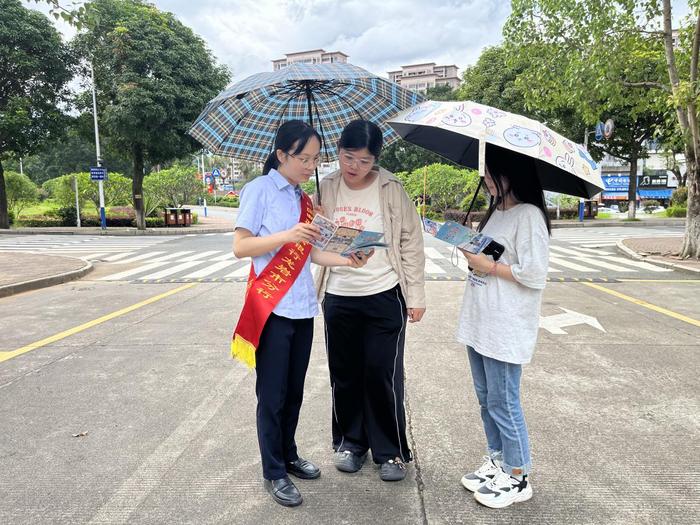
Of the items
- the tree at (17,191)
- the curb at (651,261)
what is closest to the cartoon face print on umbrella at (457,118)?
the curb at (651,261)

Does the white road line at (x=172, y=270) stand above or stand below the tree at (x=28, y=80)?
below

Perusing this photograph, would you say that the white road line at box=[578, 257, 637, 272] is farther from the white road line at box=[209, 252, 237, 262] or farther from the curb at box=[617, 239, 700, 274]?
the white road line at box=[209, 252, 237, 262]

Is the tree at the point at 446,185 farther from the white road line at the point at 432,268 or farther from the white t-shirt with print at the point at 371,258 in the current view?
Result: the white t-shirt with print at the point at 371,258

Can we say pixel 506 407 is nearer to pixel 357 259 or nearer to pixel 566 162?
pixel 357 259

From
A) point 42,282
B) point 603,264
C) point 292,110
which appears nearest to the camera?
point 292,110

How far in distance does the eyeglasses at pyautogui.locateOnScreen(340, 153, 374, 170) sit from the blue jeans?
1.00 meters

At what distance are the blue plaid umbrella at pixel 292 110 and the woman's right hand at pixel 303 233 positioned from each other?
0.96 meters

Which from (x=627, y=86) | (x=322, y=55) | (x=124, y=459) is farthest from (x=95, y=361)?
(x=322, y=55)

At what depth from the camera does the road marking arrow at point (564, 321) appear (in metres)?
5.68

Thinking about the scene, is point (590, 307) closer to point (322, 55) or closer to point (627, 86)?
point (627, 86)

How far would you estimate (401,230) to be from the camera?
2.56 metres

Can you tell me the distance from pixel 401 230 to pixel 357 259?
304 millimetres

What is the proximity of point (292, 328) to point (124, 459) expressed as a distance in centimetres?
134

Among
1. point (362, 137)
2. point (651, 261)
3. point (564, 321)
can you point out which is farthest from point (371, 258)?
point (651, 261)
